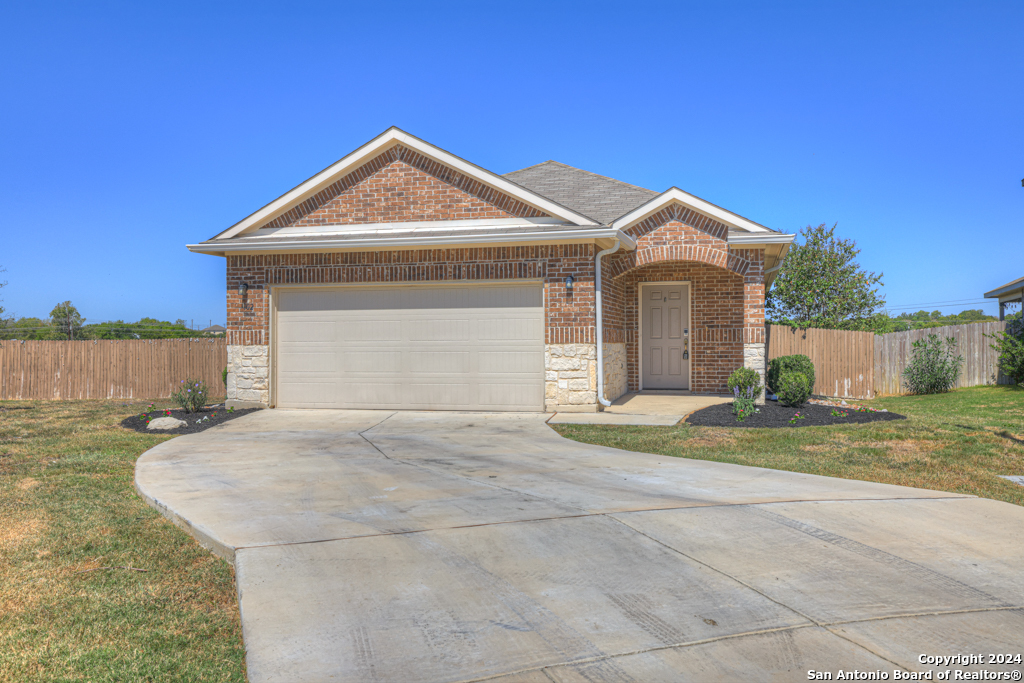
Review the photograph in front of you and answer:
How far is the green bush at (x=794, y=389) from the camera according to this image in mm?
12008

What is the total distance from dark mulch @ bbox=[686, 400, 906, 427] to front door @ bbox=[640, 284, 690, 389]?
359 centimetres

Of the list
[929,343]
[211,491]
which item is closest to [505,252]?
[211,491]

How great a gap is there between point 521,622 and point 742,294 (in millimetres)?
12451

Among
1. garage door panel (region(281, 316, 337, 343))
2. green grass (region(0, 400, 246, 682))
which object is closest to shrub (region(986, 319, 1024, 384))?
garage door panel (region(281, 316, 337, 343))

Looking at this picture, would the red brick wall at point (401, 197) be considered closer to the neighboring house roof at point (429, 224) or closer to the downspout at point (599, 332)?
the neighboring house roof at point (429, 224)

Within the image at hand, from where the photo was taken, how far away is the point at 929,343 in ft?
60.2

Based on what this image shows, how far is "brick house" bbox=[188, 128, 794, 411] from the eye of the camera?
12.4m

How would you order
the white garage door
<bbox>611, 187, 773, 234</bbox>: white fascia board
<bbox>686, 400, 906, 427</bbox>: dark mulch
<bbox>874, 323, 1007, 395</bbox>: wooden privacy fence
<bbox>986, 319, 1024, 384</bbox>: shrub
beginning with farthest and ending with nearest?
<bbox>874, 323, 1007, 395</bbox>: wooden privacy fence
<bbox>986, 319, 1024, 384</bbox>: shrub
<bbox>611, 187, 773, 234</bbox>: white fascia board
the white garage door
<bbox>686, 400, 906, 427</bbox>: dark mulch

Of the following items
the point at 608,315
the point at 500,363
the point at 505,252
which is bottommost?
the point at 500,363

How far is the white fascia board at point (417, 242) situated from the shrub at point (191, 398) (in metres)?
2.61

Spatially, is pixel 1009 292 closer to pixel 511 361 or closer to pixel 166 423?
pixel 511 361

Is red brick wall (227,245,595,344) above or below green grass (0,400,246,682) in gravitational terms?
above

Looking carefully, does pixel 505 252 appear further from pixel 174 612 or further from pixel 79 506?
pixel 174 612

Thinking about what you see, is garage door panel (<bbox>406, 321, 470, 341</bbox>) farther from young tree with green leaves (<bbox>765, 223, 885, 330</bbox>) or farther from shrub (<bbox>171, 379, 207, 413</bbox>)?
young tree with green leaves (<bbox>765, 223, 885, 330</bbox>)
